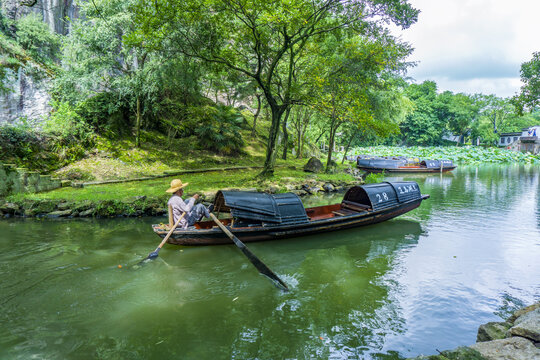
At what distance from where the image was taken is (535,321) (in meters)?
3.95

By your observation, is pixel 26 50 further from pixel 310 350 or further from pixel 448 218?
pixel 448 218

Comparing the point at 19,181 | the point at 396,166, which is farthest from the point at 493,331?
the point at 396,166

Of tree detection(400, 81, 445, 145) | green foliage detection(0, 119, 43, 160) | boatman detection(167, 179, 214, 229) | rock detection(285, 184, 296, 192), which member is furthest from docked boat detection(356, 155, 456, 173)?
tree detection(400, 81, 445, 145)

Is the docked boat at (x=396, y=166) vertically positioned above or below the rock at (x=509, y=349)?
above

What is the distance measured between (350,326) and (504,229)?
30.5 feet

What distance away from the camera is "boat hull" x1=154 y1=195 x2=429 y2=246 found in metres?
8.36

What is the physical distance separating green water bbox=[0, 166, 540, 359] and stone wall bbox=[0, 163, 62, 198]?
196 centimetres

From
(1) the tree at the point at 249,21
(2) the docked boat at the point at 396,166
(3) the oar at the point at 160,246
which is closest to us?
(3) the oar at the point at 160,246

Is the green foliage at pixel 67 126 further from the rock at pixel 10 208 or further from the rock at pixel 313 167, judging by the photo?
the rock at pixel 313 167

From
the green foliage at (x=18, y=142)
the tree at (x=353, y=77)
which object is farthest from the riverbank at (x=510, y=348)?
the green foliage at (x=18, y=142)

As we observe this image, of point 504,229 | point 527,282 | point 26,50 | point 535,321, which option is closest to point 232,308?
point 535,321

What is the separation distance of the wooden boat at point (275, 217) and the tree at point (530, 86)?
1553 centimetres

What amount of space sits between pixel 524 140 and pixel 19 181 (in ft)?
240

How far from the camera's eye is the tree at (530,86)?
1870 cm
